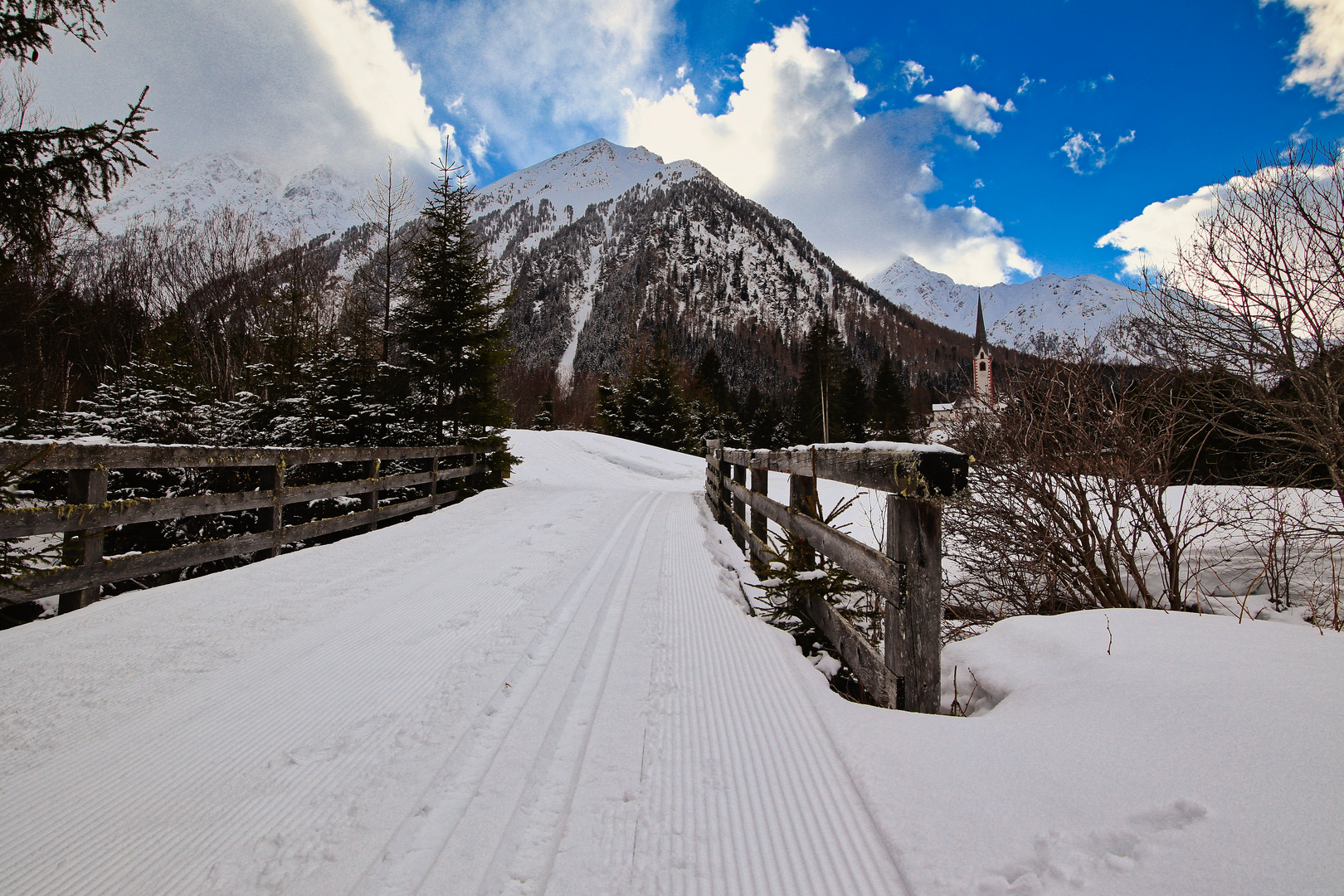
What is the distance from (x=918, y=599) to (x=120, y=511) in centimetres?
516

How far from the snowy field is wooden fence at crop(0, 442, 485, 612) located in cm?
64

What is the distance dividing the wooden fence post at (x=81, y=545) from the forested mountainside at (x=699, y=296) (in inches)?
3035

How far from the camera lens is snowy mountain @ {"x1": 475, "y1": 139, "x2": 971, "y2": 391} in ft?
366

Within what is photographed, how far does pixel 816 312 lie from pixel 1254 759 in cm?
15360

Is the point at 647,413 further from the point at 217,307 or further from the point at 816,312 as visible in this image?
the point at 816,312

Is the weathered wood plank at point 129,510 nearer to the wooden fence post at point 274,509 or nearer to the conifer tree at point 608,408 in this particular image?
the wooden fence post at point 274,509

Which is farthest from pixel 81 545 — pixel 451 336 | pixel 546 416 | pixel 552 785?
pixel 546 416

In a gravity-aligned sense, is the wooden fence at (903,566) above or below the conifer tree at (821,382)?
below

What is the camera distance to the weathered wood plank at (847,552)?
2.10 meters

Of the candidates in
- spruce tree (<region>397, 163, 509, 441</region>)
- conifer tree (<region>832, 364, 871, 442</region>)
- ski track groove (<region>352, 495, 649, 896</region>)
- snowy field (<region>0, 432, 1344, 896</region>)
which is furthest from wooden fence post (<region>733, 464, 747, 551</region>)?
conifer tree (<region>832, 364, 871, 442</region>)

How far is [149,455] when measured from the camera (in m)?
3.95

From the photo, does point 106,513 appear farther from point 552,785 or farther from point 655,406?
point 655,406

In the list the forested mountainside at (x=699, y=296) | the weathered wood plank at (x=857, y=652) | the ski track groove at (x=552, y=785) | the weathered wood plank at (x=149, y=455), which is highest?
the forested mountainside at (x=699, y=296)

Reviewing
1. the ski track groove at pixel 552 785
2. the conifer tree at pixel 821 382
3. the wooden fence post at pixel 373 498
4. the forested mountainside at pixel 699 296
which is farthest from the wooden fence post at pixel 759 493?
the forested mountainside at pixel 699 296
